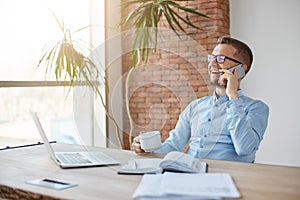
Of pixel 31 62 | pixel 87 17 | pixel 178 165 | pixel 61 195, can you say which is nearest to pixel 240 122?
pixel 178 165

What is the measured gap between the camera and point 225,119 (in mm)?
2215

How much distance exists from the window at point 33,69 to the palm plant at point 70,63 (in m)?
0.12

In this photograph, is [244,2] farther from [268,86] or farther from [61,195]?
[61,195]

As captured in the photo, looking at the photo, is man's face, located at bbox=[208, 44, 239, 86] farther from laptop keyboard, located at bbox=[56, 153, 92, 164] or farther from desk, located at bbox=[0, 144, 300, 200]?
laptop keyboard, located at bbox=[56, 153, 92, 164]

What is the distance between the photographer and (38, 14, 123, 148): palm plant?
3.38 meters

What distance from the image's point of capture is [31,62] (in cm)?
360

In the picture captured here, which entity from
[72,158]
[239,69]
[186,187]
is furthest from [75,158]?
[239,69]

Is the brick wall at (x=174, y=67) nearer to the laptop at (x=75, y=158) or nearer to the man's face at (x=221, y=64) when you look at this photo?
the man's face at (x=221, y=64)

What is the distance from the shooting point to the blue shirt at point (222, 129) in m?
2.05

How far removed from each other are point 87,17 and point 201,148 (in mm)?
2413

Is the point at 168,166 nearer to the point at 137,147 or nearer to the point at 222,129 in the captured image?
the point at 137,147

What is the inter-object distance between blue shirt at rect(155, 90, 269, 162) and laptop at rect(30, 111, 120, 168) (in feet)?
1.43

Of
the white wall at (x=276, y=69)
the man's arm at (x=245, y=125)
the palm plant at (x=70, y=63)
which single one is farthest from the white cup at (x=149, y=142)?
the white wall at (x=276, y=69)

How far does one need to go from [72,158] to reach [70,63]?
1.68 m
